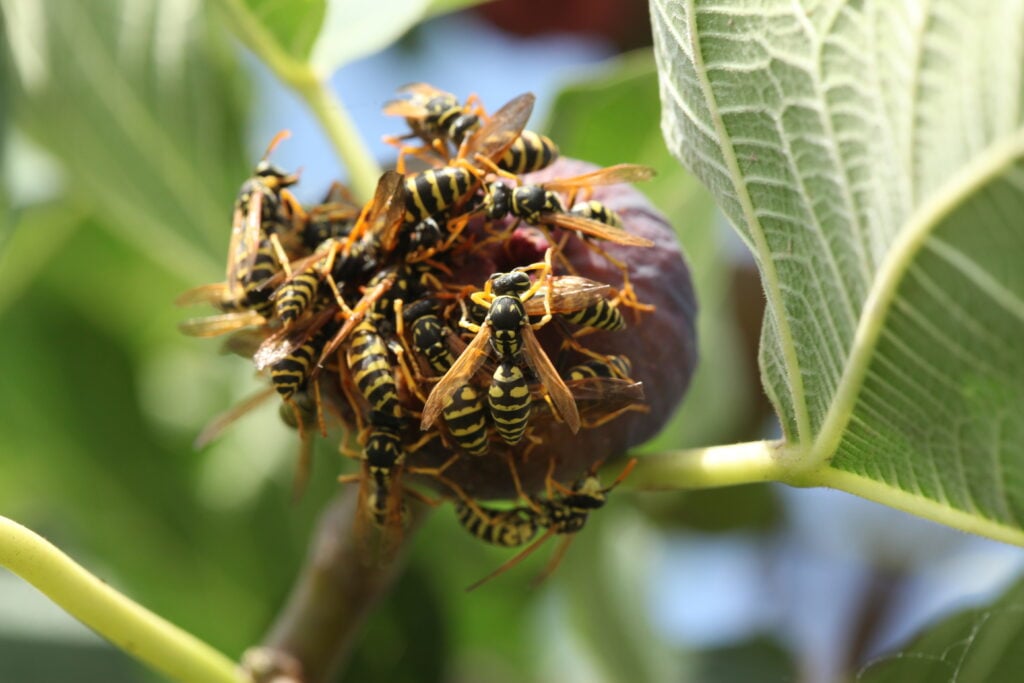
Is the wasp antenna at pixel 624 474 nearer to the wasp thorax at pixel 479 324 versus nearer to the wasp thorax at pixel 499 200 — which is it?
the wasp thorax at pixel 479 324

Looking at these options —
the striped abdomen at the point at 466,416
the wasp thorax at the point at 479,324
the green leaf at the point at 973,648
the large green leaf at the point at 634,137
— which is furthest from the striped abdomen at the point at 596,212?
the large green leaf at the point at 634,137

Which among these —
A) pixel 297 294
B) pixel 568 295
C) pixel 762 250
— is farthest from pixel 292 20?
pixel 762 250

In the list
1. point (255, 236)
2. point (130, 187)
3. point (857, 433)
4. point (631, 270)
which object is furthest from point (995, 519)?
point (130, 187)

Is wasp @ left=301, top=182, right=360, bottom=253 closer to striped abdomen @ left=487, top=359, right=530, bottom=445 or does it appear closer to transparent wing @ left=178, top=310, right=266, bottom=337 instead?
transparent wing @ left=178, top=310, right=266, bottom=337

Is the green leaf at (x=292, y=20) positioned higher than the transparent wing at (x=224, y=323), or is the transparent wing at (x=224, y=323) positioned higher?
the green leaf at (x=292, y=20)

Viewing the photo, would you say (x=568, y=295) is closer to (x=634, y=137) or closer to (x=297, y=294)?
(x=297, y=294)

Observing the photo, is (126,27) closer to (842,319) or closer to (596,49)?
(596,49)

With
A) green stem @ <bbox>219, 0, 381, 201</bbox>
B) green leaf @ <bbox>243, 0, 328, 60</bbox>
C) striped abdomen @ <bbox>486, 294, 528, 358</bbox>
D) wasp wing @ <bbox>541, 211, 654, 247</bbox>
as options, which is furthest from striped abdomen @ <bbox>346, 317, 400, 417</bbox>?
green leaf @ <bbox>243, 0, 328, 60</bbox>
